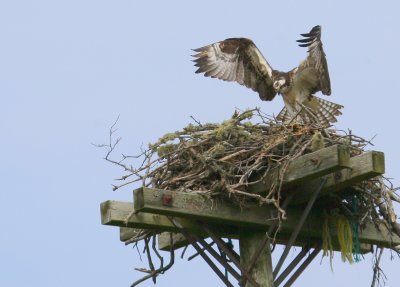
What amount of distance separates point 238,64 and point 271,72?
35 cm

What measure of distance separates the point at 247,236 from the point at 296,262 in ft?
1.36

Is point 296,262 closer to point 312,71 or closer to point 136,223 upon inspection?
point 136,223

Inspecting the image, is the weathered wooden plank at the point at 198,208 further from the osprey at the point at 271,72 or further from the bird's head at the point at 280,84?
the bird's head at the point at 280,84

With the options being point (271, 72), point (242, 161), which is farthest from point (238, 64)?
point (242, 161)

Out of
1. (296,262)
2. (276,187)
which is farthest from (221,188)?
(296,262)

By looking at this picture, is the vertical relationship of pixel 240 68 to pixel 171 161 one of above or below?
above

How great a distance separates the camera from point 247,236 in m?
6.73

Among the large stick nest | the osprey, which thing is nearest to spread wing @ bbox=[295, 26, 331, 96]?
the osprey

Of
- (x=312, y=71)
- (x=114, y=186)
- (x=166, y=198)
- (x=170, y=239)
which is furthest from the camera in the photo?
(x=312, y=71)

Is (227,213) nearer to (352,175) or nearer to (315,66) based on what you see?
(352,175)

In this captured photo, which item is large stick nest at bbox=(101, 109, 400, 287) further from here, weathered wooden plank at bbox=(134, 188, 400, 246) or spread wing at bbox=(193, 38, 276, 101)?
spread wing at bbox=(193, 38, 276, 101)

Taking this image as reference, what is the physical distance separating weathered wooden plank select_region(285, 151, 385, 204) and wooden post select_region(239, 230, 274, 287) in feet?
1.32

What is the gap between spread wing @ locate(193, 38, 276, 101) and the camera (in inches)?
370

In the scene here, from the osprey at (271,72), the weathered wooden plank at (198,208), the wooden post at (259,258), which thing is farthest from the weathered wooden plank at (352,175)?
the osprey at (271,72)
